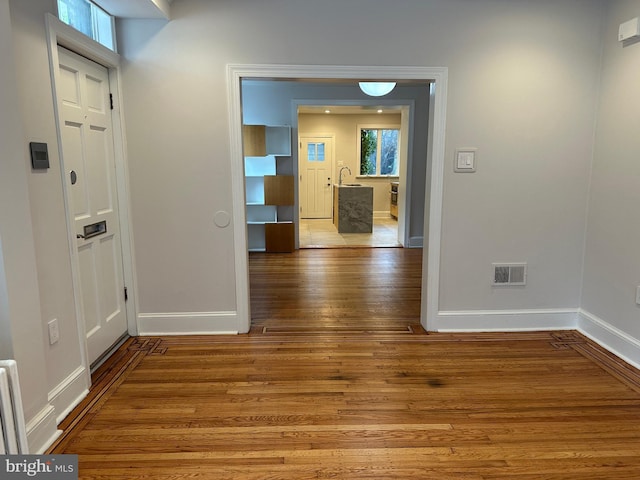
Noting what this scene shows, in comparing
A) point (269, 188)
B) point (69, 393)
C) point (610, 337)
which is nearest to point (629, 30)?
point (610, 337)

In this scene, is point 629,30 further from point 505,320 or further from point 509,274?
point 505,320

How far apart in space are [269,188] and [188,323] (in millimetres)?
3503

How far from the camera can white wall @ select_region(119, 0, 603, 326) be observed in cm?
312

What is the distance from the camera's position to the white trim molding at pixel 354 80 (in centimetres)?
317

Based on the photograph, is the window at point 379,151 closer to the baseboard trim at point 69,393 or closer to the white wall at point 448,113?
the white wall at point 448,113

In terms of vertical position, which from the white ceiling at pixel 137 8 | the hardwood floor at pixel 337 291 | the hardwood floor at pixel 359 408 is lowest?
the hardwood floor at pixel 359 408

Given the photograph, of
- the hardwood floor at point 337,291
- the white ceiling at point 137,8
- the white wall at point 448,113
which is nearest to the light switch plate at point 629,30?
the white wall at point 448,113

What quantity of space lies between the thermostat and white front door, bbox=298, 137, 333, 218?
8.38 m

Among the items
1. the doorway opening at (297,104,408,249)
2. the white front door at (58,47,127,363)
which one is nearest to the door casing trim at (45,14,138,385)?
the white front door at (58,47,127,363)

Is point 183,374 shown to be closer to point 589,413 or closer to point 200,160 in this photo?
point 200,160

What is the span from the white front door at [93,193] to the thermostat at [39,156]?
0.77 feet

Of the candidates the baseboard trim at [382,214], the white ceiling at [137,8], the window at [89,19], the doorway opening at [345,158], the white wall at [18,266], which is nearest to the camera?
the white wall at [18,266]

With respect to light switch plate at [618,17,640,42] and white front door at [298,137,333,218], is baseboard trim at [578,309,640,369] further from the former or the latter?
white front door at [298,137,333,218]

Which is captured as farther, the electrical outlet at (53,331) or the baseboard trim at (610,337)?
the baseboard trim at (610,337)
